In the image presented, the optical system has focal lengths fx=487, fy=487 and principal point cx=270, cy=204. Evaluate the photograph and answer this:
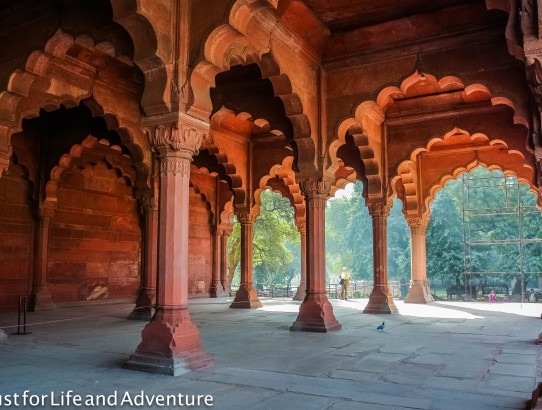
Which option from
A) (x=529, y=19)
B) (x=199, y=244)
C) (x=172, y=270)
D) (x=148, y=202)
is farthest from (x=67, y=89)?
(x=199, y=244)

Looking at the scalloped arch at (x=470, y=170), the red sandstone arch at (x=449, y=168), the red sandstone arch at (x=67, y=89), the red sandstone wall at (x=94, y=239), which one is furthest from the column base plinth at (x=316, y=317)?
the scalloped arch at (x=470, y=170)

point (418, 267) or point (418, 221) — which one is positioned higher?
point (418, 221)

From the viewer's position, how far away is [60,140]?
1384 centimetres

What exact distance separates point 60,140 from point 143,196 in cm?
381

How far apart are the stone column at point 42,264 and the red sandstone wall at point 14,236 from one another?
0.94 ft

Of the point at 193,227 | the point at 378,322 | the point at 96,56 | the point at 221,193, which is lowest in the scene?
the point at 378,322

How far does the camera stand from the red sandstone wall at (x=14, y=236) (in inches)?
523

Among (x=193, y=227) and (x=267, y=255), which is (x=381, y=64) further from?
(x=267, y=255)

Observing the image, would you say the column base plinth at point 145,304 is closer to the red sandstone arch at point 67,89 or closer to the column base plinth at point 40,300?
the red sandstone arch at point 67,89

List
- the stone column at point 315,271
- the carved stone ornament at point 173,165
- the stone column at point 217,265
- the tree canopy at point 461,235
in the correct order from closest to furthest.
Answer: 1. the carved stone ornament at point 173,165
2. the stone column at point 315,271
3. the stone column at point 217,265
4. the tree canopy at point 461,235

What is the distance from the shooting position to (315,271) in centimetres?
987

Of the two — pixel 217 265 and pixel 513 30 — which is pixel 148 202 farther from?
pixel 217 265

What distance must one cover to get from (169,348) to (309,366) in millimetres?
1773

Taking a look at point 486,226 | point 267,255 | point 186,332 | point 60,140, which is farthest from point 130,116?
point 486,226
